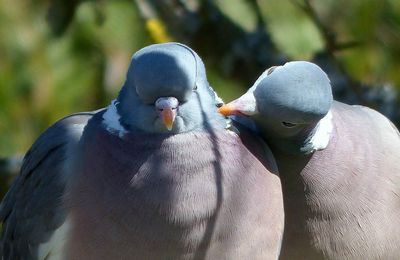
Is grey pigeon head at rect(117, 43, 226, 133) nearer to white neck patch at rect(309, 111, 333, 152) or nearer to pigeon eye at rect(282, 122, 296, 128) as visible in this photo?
pigeon eye at rect(282, 122, 296, 128)

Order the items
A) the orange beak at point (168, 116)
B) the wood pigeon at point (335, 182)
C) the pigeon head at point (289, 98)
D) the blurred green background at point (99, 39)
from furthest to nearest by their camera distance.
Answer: the blurred green background at point (99, 39) < the wood pigeon at point (335, 182) < the pigeon head at point (289, 98) < the orange beak at point (168, 116)

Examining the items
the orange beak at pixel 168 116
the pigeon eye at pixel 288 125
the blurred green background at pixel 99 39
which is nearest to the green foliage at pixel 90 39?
the blurred green background at pixel 99 39

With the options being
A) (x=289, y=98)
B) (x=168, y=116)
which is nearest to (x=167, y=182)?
(x=168, y=116)

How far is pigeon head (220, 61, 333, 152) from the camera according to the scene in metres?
2.55

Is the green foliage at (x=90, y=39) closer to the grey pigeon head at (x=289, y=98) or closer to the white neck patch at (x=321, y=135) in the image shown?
the white neck patch at (x=321, y=135)

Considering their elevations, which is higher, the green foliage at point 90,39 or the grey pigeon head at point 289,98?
the grey pigeon head at point 289,98

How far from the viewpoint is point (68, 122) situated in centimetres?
281

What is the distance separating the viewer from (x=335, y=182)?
9.10 feet

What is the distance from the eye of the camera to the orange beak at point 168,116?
95.0 inches

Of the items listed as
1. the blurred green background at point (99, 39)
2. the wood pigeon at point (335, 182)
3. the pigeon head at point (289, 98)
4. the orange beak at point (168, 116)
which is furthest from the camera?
the blurred green background at point (99, 39)

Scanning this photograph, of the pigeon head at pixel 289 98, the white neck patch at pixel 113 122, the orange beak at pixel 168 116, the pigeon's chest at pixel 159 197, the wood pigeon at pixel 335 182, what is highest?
the orange beak at pixel 168 116

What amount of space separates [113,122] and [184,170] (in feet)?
0.69

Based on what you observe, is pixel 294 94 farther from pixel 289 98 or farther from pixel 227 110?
pixel 227 110

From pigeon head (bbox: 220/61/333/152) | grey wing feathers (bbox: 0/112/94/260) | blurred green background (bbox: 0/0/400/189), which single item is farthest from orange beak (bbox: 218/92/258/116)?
blurred green background (bbox: 0/0/400/189)
